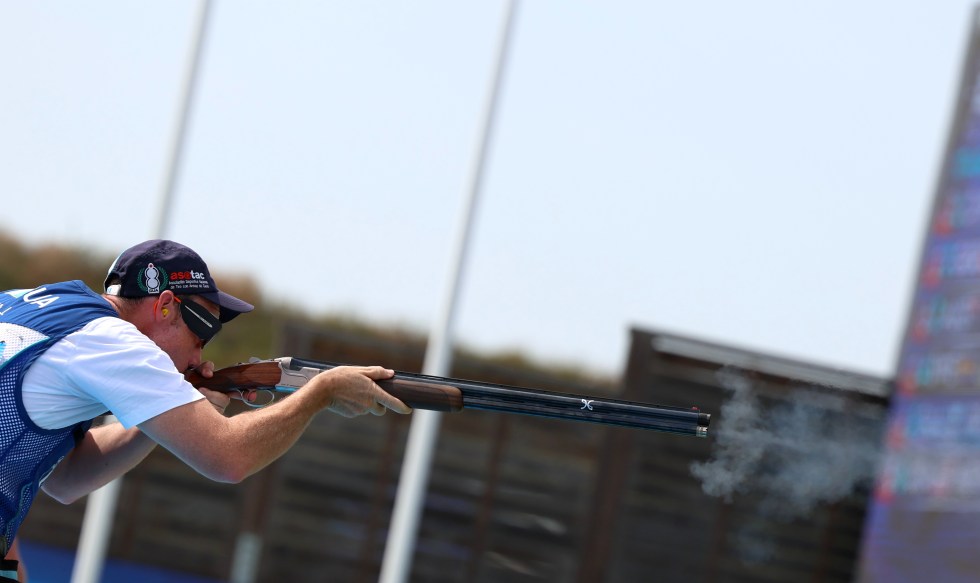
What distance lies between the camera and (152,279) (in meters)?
2.89

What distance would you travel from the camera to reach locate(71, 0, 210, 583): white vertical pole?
8.20 meters

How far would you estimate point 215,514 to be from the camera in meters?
11.1

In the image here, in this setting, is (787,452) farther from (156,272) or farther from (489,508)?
(156,272)

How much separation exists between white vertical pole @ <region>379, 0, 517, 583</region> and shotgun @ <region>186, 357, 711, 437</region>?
5.09 metres

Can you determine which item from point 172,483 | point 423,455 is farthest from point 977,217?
point 172,483

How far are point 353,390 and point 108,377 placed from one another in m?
0.61

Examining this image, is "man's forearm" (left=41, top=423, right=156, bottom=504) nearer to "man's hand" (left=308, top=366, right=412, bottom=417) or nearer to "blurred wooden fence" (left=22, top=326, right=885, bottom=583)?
"man's hand" (left=308, top=366, right=412, bottom=417)

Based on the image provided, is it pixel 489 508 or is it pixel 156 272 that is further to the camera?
pixel 489 508

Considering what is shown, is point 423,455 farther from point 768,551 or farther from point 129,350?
point 129,350

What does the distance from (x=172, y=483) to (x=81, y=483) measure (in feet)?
27.1

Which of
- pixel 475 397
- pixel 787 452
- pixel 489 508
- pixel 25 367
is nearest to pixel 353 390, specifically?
pixel 475 397

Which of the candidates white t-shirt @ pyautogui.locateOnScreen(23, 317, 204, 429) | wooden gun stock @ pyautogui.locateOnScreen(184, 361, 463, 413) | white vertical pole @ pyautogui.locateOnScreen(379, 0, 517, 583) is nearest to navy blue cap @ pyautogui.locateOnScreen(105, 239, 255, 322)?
white t-shirt @ pyautogui.locateOnScreen(23, 317, 204, 429)

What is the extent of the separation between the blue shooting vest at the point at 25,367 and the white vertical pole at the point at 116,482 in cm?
529

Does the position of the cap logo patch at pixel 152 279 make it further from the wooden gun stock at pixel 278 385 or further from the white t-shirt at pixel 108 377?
the wooden gun stock at pixel 278 385
